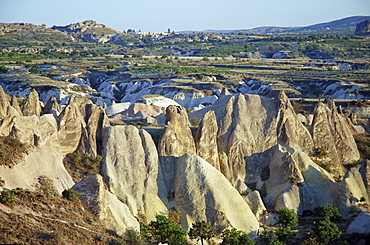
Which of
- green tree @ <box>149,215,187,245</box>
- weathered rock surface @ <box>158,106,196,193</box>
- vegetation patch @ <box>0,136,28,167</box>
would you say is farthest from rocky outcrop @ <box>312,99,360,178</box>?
vegetation patch @ <box>0,136,28,167</box>

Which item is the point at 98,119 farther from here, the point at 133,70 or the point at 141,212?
the point at 133,70

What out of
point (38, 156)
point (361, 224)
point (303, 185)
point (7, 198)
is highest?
point (38, 156)

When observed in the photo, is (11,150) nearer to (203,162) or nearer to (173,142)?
(173,142)

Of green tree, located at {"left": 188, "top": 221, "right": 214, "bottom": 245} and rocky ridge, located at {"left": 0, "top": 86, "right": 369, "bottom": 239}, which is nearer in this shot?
green tree, located at {"left": 188, "top": 221, "right": 214, "bottom": 245}

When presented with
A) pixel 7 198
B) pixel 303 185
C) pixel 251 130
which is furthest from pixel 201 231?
pixel 251 130

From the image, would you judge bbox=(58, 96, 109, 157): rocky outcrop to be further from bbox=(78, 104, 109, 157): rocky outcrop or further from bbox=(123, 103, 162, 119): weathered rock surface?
bbox=(123, 103, 162, 119): weathered rock surface

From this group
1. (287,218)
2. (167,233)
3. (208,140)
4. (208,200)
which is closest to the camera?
(167,233)

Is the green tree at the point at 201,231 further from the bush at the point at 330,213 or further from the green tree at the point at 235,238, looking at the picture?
the bush at the point at 330,213
